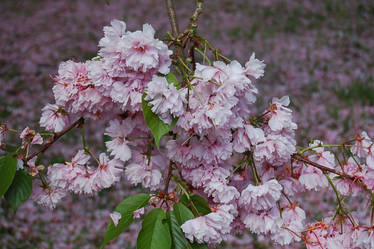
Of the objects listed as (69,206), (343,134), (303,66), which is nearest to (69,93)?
(69,206)

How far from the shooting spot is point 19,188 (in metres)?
1.02

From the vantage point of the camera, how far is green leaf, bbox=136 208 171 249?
2.73ft

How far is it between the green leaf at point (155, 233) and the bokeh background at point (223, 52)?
83.6 inches

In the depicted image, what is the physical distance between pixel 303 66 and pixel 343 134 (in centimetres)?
212

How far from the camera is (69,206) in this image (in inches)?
150

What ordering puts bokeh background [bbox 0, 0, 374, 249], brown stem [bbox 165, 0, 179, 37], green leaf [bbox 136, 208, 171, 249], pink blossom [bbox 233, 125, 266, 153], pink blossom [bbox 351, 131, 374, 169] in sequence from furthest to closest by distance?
bokeh background [bbox 0, 0, 374, 249]
brown stem [bbox 165, 0, 179, 37]
pink blossom [bbox 351, 131, 374, 169]
pink blossom [bbox 233, 125, 266, 153]
green leaf [bbox 136, 208, 171, 249]

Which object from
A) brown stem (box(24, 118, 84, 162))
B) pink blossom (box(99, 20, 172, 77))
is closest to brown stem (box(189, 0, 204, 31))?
pink blossom (box(99, 20, 172, 77))

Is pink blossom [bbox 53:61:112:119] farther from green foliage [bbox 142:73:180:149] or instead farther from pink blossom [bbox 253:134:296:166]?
pink blossom [bbox 253:134:296:166]

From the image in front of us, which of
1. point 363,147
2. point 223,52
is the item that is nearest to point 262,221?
point 363,147

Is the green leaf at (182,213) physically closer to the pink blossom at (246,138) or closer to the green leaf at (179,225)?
the green leaf at (179,225)

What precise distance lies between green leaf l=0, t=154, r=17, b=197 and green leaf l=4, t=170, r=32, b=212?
0.04m

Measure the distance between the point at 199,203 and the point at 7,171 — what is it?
1.33 ft

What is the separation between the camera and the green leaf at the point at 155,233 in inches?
32.8

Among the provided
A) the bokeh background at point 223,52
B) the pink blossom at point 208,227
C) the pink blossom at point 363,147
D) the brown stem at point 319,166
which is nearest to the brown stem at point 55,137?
the pink blossom at point 208,227
